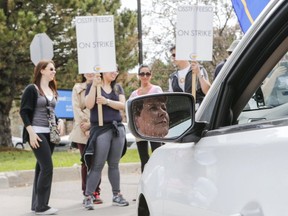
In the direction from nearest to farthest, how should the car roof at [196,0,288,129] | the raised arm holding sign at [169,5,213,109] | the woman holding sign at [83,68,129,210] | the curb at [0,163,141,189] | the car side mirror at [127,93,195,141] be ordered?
the car roof at [196,0,288,129]
the car side mirror at [127,93,195,141]
the raised arm holding sign at [169,5,213,109]
the woman holding sign at [83,68,129,210]
the curb at [0,163,141,189]

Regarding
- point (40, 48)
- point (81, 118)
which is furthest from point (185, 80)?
point (40, 48)

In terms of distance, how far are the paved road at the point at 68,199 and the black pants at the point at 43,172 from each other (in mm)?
311

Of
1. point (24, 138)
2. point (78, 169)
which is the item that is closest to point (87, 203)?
point (24, 138)

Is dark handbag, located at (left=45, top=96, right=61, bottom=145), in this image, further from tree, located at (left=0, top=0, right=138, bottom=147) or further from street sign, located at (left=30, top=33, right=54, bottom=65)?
tree, located at (left=0, top=0, right=138, bottom=147)

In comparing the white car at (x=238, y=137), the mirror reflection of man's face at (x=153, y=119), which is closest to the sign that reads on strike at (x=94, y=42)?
the white car at (x=238, y=137)

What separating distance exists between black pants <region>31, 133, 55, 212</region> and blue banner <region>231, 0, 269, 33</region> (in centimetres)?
297

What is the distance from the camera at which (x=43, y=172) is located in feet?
20.7

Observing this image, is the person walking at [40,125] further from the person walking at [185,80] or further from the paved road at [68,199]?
the person walking at [185,80]

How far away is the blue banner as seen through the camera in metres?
3.67

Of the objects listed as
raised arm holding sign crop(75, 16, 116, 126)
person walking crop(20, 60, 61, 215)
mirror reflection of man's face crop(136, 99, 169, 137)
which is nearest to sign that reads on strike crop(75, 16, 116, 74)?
raised arm holding sign crop(75, 16, 116, 126)

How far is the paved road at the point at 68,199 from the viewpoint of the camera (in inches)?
264

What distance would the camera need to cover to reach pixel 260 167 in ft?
4.83

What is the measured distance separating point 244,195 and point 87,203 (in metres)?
5.39

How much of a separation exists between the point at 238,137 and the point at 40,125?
4.87 metres
